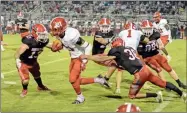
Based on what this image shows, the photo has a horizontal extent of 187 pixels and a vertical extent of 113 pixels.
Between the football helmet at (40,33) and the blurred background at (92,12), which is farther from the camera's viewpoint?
the blurred background at (92,12)

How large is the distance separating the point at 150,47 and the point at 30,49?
279cm

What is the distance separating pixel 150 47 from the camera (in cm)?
1109

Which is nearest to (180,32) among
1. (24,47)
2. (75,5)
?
(75,5)

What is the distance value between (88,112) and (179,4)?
29231mm

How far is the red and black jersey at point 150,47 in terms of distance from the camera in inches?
434

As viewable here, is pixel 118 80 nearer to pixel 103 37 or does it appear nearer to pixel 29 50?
pixel 103 37

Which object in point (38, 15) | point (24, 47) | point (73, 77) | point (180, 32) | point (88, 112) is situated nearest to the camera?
point (88, 112)

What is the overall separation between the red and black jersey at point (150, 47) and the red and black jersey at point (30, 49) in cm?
227

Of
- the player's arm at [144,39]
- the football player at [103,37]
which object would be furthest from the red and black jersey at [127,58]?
the football player at [103,37]

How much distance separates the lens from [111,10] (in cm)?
3738

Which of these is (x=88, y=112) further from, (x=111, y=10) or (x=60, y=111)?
(x=111, y=10)

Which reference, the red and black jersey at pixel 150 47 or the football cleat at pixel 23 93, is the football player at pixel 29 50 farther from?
the red and black jersey at pixel 150 47

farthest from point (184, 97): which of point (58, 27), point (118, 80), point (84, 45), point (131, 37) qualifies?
A: point (58, 27)

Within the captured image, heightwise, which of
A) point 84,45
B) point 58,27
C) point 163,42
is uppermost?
point 58,27
